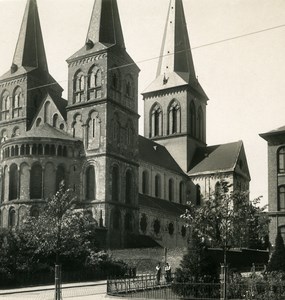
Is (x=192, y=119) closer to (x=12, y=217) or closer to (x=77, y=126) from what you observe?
(x=77, y=126)

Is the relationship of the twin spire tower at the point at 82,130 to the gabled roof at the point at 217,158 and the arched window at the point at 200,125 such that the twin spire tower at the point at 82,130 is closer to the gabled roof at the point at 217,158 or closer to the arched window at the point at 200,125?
the gabled roof at the point at 217,158

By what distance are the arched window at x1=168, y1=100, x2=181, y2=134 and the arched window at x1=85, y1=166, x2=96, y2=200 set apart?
27.8 m

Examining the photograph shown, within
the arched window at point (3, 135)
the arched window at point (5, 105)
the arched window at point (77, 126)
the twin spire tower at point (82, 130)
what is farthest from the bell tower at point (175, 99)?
the arched window at point (77, 126)

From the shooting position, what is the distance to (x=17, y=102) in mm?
66438

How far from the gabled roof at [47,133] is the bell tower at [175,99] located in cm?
2605

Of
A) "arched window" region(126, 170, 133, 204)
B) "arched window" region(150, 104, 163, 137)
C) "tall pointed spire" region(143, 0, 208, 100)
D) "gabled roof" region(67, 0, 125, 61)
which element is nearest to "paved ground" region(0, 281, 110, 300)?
"arched window" region(126, 170, 133, 204)

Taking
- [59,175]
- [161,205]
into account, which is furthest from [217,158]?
[59,175]

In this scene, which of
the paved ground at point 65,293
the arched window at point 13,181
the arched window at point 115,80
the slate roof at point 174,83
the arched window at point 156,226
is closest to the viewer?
the paved ground at point 65,293

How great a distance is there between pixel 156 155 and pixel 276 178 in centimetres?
2671

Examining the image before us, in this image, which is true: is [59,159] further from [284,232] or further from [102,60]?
[284,232]

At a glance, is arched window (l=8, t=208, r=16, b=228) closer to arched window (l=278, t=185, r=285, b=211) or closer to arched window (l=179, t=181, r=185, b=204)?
arched window (l=278, t=185, r=285, b=211)

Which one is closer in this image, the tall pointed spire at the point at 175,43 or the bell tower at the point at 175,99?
the bell tower at the point at 175,99

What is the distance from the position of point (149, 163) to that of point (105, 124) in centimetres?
1507

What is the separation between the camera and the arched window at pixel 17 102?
66000mm
